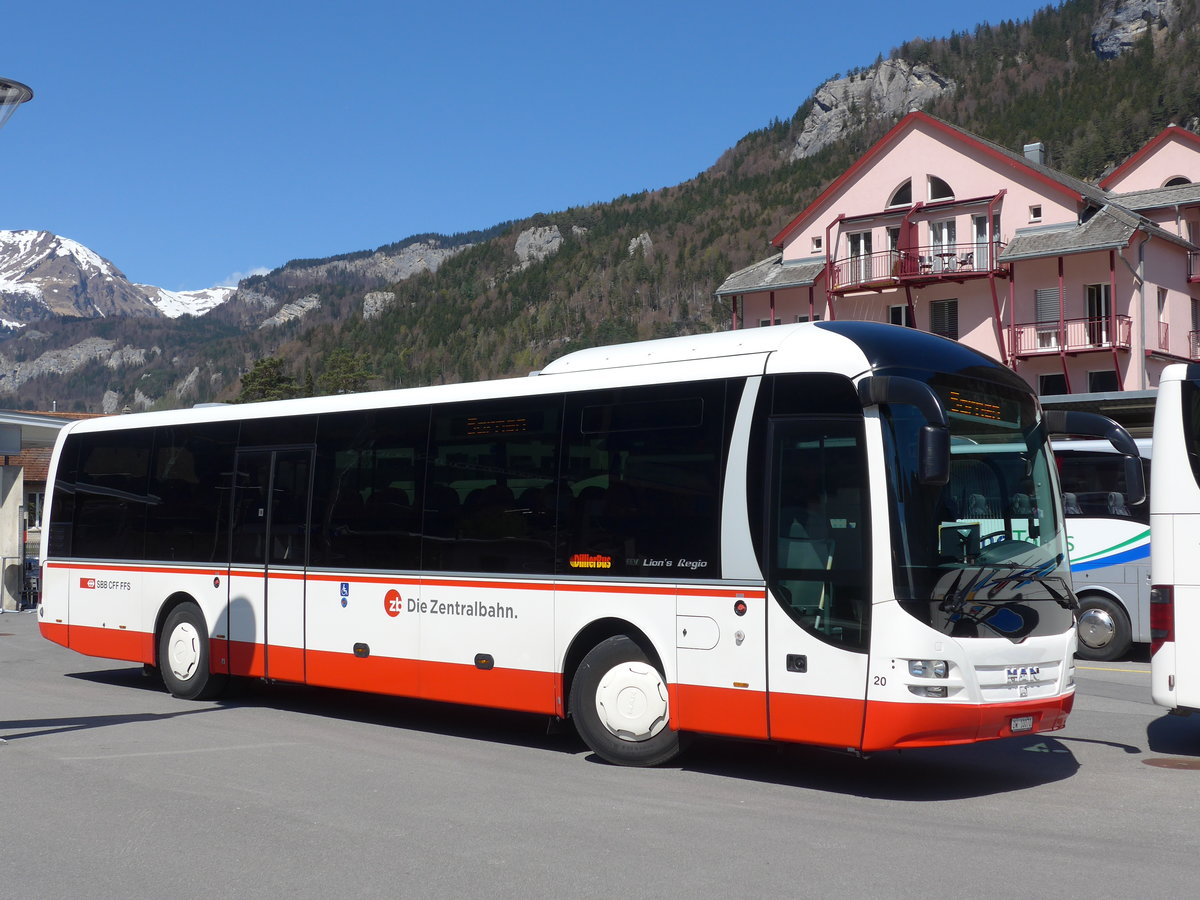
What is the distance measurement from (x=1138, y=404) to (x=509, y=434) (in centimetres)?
1547

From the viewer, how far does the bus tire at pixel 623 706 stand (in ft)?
31.8

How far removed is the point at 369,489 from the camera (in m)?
12.0

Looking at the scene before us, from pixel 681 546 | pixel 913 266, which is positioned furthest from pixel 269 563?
pixel 913 266

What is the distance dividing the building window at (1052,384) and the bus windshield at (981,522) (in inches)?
1458

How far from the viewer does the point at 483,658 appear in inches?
428

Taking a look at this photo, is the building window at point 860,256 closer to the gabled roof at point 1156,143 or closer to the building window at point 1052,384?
the building window at point 1052,384

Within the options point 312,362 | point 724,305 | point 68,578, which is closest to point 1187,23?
Result: point 724,305

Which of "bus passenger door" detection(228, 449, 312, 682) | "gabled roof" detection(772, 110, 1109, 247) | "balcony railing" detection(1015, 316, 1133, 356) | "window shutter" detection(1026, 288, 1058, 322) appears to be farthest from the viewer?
"gabled roof" detection(772, 110, 1109, 247)

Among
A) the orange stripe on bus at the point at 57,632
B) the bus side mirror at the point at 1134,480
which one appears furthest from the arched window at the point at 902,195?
the bus side mirror at the point at 1134,480

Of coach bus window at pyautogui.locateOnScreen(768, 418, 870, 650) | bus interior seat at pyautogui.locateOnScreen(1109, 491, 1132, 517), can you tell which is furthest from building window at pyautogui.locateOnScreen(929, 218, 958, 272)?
coach bus window at pyautogui.locateOnScreen(768, 418, 870, 650)

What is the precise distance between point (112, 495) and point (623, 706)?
25.3ft

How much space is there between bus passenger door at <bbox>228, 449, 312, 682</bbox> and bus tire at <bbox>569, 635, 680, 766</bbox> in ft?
12.0

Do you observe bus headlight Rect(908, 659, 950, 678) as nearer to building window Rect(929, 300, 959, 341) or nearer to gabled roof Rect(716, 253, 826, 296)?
building window Rect(929, 300, 959, 341)

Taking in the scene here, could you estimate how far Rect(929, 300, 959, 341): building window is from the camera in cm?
4703
